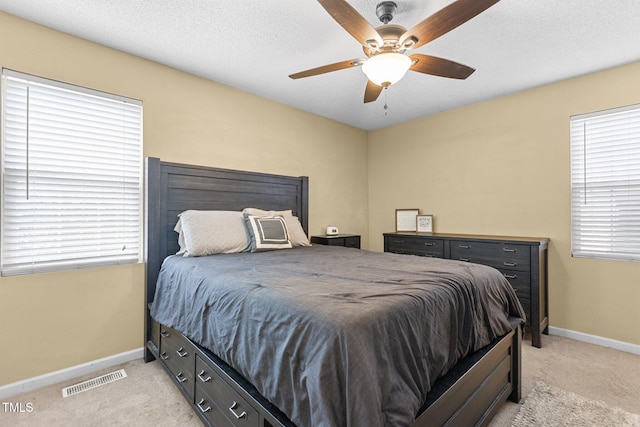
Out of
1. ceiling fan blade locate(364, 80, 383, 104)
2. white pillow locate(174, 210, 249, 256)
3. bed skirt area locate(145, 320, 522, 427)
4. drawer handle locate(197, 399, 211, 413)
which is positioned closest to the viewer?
bed skirt area locate(145, 320, 522, 427)

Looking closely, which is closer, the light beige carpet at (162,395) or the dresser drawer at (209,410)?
the dresser drawer at (209,410)

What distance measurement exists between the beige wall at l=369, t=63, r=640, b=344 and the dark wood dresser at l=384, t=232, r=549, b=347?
24cm

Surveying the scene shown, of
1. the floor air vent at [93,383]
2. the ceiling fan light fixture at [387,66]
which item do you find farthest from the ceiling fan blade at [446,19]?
the floor air vent at [93,383]

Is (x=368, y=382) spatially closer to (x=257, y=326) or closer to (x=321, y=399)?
(x=321, y=399)

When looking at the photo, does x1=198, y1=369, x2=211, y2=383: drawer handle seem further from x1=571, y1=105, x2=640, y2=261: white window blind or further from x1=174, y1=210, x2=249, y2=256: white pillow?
x1=571, y1=105, x2=640, y2=261: white window blind

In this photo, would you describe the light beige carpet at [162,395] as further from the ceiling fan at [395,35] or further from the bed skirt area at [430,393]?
the ceiling fan at [395,35]

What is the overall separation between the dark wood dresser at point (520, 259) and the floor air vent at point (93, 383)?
10.6ft

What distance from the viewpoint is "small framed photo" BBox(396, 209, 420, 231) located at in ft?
13.7

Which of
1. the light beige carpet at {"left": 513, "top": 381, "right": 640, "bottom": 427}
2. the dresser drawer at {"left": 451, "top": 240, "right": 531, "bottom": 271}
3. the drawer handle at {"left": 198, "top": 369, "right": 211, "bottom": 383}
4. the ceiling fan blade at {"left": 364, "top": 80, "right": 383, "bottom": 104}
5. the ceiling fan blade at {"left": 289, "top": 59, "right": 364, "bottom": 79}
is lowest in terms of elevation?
the light beige carpet at {"left": 513, "top": 381, "right": 640, "bottom": 427}

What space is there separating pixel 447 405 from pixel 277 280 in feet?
3.09

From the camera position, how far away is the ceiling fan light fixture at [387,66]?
5.68 feet

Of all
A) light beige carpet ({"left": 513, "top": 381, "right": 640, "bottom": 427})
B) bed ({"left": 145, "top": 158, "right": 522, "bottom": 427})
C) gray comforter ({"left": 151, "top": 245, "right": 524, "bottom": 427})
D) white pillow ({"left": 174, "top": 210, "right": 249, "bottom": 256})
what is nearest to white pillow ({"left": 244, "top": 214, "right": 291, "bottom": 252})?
white pillow ({"left": 174, "top": 210, "right": 249, "bottom": 256})

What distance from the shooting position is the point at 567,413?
181cm

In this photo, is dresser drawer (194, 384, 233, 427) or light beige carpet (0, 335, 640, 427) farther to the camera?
light beige carpet (0, 335, 640, 427)
